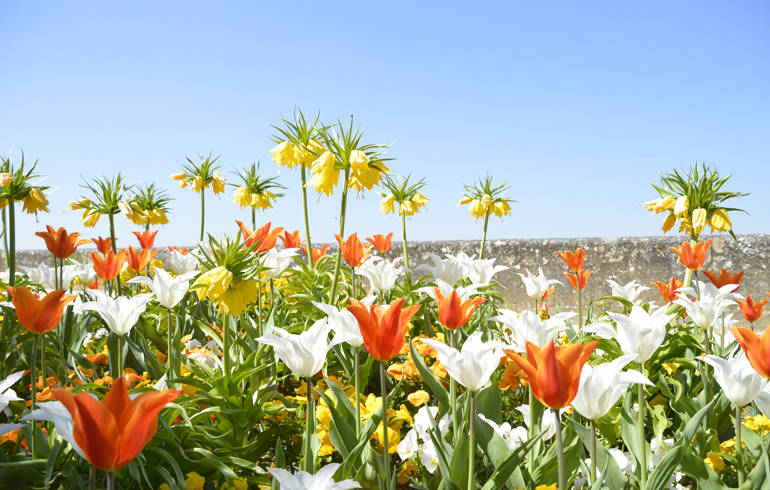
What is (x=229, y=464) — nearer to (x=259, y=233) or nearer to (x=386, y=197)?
(x=259, y=233)

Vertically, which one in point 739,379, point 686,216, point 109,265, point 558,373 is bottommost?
point 739,379

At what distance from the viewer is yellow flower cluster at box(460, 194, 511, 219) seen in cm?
504

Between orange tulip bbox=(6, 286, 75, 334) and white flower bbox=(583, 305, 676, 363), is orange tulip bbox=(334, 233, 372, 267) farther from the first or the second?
white flower bbox=(583, 305, 676, 363)

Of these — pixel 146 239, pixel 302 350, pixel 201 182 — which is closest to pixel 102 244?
pixel 146 239

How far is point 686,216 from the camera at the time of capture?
3305 millimetres

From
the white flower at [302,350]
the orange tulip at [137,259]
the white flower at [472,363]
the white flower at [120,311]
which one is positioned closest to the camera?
the white flower at [472,363]

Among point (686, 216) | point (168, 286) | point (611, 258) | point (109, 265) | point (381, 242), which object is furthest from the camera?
point (611, 258)

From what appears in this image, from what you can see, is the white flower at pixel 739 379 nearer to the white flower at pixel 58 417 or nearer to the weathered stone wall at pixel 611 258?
the white flower at pixel 58 417

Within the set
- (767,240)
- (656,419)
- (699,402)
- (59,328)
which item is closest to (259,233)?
(59,328)

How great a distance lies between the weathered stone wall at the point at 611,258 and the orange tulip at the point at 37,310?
4812 millimetres

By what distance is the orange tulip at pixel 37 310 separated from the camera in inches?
63.7

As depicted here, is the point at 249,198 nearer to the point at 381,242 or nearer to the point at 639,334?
the point at 381,242

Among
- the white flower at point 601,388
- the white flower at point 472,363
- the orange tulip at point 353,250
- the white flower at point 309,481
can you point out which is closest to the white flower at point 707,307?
the white flower at point 601,388

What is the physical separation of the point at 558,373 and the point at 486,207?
4096 millimetres
